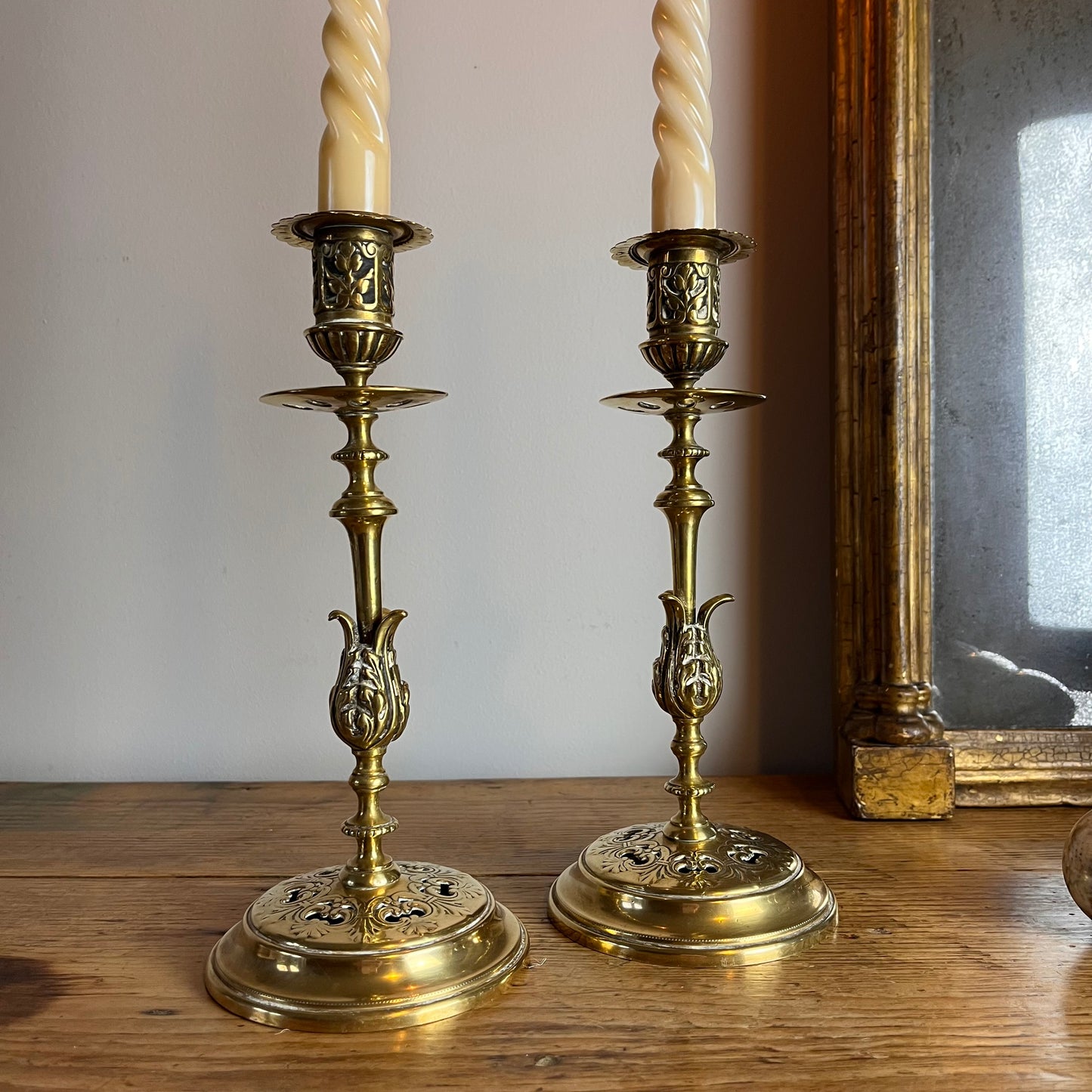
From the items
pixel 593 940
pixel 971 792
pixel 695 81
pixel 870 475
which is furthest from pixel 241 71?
pixel 971 792

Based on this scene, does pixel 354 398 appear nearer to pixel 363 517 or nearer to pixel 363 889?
pixel 363 517

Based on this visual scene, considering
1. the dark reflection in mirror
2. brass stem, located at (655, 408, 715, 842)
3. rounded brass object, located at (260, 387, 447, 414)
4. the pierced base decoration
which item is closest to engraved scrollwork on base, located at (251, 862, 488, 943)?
the pierced base decoration

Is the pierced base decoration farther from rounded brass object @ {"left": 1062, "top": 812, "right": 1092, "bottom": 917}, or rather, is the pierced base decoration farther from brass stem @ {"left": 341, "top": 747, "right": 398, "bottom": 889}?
rounded brass object @ {"left": 1062, "top": 812, "right": 1092, "bottom": 917}

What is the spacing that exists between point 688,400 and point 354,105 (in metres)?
0.24

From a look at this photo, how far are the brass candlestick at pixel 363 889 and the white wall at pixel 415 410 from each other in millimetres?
363

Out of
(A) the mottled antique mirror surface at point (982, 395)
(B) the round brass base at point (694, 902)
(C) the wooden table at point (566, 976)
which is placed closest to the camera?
(C) the wooden table at point (566, 976)

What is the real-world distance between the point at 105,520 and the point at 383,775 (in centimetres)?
49

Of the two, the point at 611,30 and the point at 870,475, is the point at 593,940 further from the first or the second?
the point at 611,30

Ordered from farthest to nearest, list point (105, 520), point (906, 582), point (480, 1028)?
point (105, 520) → point (906, 582) → point (480, 1028)

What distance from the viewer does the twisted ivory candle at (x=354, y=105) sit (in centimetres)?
48

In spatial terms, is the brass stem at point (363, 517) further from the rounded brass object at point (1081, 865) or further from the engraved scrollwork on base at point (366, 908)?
the rounded brass object at point (1081, 865)

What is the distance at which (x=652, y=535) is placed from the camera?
899mm

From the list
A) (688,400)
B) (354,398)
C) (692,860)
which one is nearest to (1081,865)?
(692,860)

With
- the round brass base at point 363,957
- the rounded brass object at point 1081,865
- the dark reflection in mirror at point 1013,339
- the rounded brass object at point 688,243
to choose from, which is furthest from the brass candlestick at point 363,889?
the dark reflection in mirror at point 1013,339
